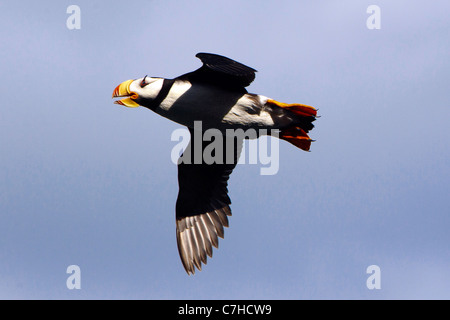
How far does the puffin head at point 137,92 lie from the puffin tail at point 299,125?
174 cm

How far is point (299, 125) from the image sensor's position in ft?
30.8

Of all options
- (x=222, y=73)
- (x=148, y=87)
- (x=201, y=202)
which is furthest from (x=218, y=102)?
(x=201, y=202)

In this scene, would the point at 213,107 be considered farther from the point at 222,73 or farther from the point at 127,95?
the point at 127,95

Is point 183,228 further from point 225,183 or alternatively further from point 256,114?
point 256,114

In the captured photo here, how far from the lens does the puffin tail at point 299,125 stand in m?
9.19

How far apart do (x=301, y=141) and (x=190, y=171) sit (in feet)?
7.36

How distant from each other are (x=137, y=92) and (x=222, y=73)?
4.24 ft

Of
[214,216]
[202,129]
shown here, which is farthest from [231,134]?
[214,216]

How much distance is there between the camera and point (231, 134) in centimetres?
952

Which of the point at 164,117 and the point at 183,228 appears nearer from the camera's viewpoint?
the point at 164,117

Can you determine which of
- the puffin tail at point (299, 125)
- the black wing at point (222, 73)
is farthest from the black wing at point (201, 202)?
the black wing at point (222, 73)

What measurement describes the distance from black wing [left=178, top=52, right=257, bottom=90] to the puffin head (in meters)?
0.53

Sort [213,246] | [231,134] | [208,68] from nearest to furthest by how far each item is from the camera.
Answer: [208,68], [231,134], [213,246]

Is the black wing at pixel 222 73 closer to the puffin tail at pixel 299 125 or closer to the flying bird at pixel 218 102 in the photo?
the flying bird at pixel 218 102
